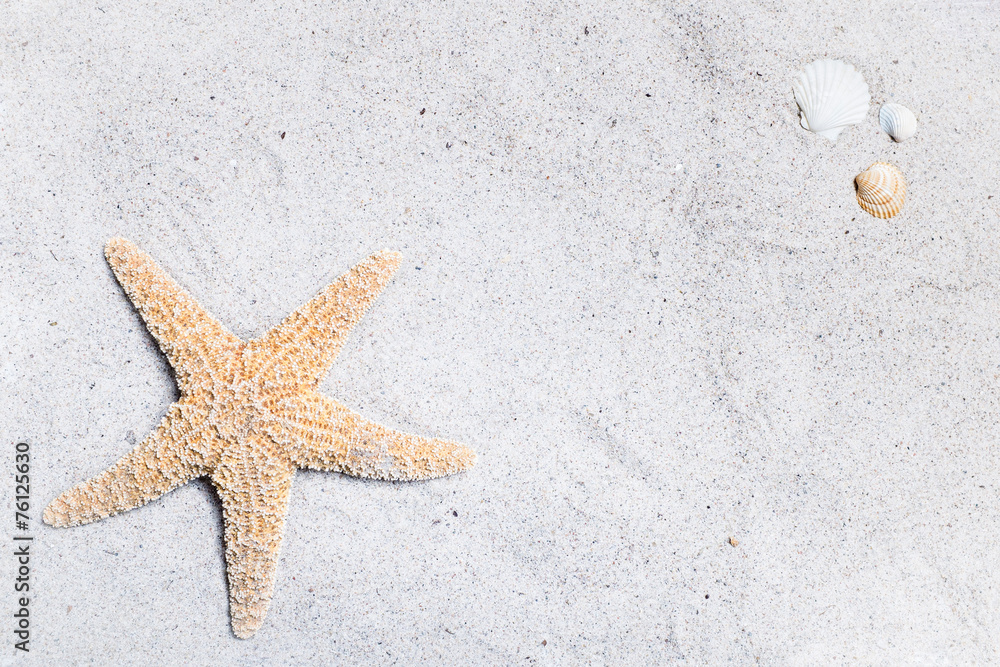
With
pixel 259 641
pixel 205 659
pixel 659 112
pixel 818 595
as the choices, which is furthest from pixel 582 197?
pixel 205 659

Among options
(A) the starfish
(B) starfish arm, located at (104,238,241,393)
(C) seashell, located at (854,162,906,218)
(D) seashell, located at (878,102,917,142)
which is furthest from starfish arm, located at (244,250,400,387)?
(D) seashell, located at (878,102,917,142)

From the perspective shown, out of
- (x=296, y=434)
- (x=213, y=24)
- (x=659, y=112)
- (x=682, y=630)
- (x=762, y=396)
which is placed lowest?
(x=682, y=630)

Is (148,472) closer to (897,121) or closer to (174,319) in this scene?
(174,319)

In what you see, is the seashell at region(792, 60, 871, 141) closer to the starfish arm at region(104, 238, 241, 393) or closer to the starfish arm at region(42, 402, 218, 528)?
the starfish arm at region(104, 238, 241, 393)

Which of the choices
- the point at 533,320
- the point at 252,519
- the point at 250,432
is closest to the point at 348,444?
the point at 250,432

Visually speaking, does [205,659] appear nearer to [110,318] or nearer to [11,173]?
[110,318]

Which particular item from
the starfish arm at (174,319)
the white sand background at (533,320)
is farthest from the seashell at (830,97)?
the starfish arm at (174,319)
